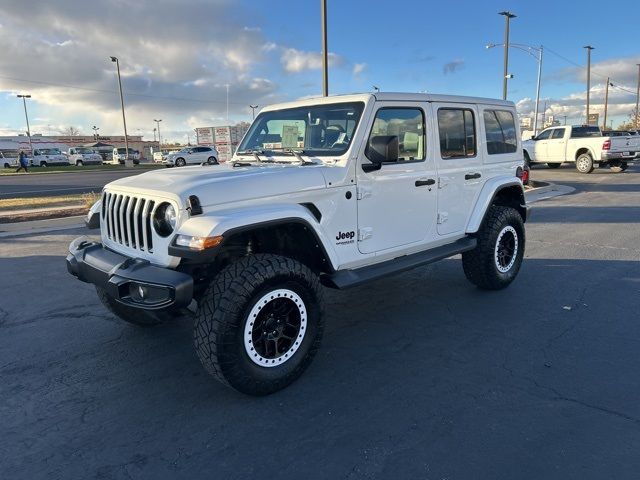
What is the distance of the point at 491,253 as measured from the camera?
5.10 metres

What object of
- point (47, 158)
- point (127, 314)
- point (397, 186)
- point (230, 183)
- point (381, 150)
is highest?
point (47, 158)

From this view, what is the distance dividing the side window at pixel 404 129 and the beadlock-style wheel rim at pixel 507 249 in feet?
5.36

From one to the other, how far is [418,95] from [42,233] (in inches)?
307

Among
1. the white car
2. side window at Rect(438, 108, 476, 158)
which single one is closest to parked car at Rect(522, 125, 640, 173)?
side window at Rect(438, 108, 476, 158)

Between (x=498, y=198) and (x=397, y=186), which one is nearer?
(x=397, y=186)

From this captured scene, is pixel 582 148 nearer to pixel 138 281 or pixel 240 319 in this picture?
pixel 240 319

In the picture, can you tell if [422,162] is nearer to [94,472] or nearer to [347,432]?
[347,432]

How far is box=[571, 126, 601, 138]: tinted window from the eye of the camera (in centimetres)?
2083

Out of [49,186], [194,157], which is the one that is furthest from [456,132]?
[194,157]

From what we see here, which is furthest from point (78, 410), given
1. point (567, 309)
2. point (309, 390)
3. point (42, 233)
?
point (42, 233)

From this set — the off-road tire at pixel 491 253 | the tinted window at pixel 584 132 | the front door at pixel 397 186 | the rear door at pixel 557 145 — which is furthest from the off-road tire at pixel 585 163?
the front door at pixel 397 186

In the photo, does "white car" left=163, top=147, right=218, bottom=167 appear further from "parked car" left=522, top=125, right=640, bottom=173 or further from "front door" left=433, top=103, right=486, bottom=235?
"front door" left=433, top=103, right=486, bottom=235

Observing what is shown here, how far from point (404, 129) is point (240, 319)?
7.52 ft

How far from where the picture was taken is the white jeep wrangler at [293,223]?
3.05 meters
